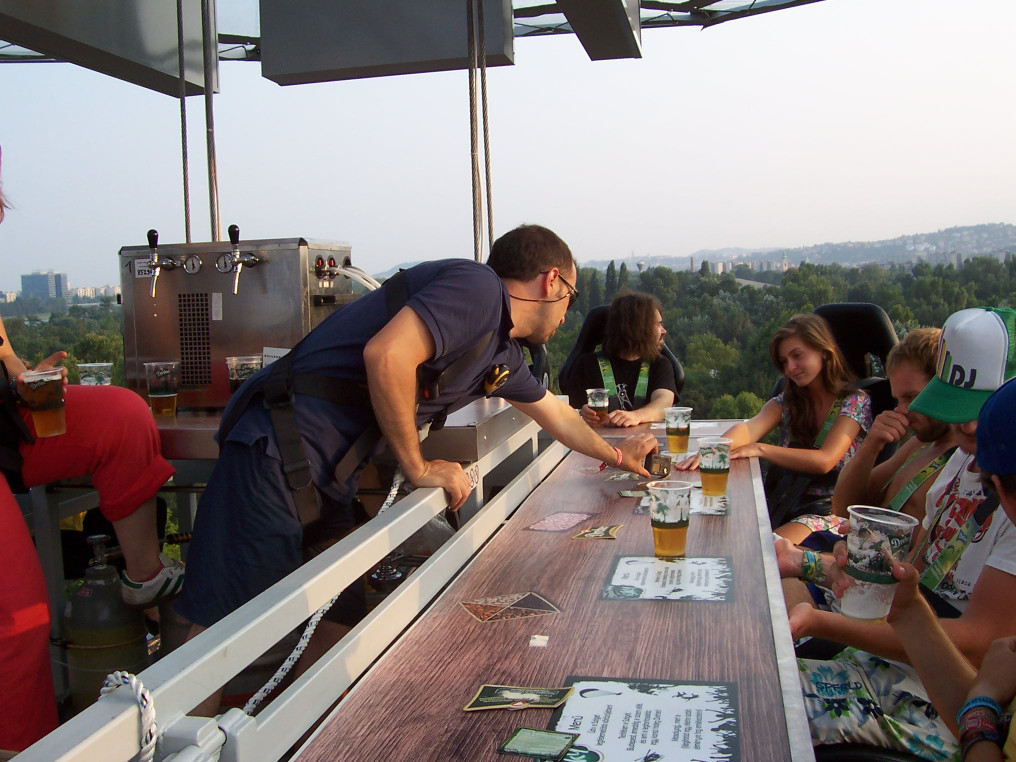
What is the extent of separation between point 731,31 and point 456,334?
5262 mm

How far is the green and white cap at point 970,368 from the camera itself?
190cm

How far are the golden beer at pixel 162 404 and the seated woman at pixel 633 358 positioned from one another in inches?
96.0

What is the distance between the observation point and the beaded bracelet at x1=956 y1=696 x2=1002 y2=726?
1336 mm

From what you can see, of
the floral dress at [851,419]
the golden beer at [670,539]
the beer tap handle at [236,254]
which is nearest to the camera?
the golden beer at [670,539]

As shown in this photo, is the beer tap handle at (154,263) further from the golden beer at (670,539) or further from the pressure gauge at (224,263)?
the golden beer at (670,539)

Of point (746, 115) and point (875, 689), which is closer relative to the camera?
point (875, 689)

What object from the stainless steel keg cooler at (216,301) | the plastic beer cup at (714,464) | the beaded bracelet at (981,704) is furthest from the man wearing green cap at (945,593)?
the stainless steel keg cooler at (216,301)

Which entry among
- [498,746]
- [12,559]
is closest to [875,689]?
[498,746]

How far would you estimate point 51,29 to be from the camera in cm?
390

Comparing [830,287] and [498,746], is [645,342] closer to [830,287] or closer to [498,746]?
[830,287]

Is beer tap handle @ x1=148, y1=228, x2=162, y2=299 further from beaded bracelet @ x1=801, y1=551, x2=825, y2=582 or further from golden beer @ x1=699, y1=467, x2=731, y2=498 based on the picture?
beaded bracelet @ x1=801, y1=551, x2=825, y2=582

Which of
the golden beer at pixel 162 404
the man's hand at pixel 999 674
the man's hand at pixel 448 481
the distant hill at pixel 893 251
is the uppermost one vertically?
the distant hill at pixel 893 251

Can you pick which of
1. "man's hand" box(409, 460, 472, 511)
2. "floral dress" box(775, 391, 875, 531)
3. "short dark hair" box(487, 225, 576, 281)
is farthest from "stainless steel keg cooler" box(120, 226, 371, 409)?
"floral dress" box(775, 391, 875, 531)

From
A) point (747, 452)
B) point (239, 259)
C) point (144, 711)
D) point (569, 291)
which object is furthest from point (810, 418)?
point (144, 711)
